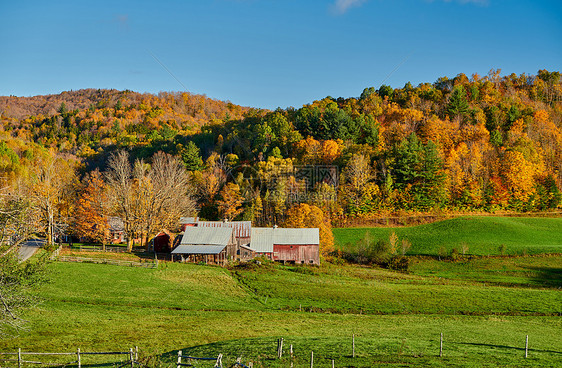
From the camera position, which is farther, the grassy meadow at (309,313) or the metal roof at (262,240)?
the metal roof at (262,240)

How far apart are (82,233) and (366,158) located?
59.3 metres

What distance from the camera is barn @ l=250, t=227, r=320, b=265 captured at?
63688 millimetres

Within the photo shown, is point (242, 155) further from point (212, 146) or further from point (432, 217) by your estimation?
point (432, 217)

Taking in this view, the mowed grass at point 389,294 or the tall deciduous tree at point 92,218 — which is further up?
the tall deciduous tree at point 92,218

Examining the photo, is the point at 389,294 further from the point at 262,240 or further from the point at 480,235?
the point at 480,235

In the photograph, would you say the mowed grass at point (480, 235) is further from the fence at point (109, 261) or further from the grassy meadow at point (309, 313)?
the fence at point (109, 261)

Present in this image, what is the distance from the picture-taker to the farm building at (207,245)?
59000 mm

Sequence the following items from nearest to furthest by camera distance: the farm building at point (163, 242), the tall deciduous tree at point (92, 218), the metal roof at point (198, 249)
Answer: the metal roof at point (198, 249), the tall deciduous tree at point (92, 218), the farm building at point (163, 242)

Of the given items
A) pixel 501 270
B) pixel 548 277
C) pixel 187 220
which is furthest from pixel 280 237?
pixel 548 277

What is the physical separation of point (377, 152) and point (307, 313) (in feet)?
229

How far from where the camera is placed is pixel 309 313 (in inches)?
1449

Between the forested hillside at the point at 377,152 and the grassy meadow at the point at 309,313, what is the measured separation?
2684cm

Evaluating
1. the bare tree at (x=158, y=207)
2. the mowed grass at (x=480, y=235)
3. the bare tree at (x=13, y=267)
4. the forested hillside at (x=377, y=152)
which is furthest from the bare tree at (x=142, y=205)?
the bare tree at (x=13, y=267)

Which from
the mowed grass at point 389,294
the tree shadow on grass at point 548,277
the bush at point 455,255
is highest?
the bush at point 455,255
